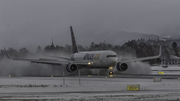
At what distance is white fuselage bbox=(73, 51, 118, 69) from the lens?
6231cm

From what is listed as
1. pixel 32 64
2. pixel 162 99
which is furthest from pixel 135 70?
pixel 162 99

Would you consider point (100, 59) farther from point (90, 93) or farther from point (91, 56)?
point (90, 93)

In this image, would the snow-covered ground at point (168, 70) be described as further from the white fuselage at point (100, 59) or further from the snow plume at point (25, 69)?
the snow plume at point (25, 69)

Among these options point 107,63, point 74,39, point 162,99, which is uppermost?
point 74,39

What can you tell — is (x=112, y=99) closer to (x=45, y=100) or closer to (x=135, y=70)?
(x=45, y=100)

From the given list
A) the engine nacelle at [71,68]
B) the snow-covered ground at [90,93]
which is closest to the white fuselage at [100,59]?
the engine nacelle at [71,68]

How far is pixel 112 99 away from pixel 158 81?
17862 mm

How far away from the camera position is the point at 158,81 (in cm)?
3625

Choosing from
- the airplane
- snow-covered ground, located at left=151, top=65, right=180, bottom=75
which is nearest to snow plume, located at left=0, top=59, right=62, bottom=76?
the airplane

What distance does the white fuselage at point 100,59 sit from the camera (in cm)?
6231

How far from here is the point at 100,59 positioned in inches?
2515

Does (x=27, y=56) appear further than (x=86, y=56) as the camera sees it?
Yes

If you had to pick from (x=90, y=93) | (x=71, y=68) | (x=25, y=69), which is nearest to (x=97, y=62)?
(x=71, y=68)

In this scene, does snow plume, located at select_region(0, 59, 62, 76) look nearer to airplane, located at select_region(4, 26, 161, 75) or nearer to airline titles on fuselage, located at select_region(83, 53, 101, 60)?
airplane, located at select_region(4, 26, 161, 75)
